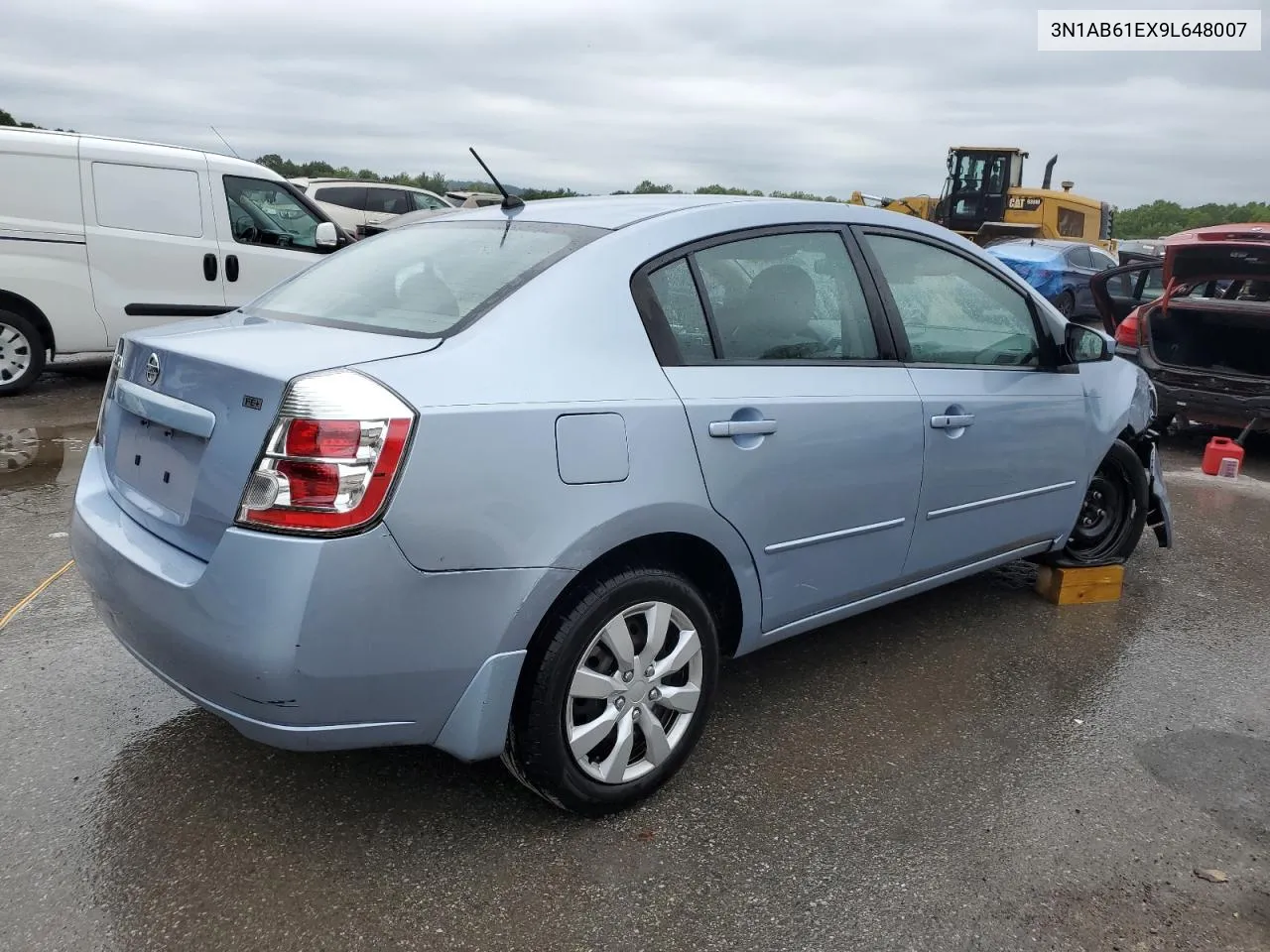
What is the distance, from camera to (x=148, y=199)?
26.9 feet

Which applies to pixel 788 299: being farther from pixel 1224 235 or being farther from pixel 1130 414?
pixel 1224 235

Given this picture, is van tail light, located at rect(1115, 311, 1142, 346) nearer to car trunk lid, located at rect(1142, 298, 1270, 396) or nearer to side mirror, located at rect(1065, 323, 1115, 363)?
car trunk lid, located at rect(1142, 298, 1270, 396)

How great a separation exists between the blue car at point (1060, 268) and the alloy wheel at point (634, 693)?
45.0 feet

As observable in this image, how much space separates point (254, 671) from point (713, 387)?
1.32m

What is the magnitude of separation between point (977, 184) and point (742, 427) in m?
21.3

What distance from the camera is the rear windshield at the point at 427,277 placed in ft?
8.50

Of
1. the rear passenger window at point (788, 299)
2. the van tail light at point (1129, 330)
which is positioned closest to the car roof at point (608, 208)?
the rear passenger window at point (788, 299)

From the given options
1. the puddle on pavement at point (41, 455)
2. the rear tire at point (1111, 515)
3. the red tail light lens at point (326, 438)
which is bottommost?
the puddle on pavement at point (41, 455)

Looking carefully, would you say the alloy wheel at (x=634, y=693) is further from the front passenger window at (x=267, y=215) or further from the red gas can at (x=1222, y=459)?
the front passenger window at (x=267, y=215)

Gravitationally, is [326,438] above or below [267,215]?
below

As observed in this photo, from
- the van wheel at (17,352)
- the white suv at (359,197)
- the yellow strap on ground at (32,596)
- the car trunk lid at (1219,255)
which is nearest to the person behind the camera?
the yellow strap on ground at (32,596)

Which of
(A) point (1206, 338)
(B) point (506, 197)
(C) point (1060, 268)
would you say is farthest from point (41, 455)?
(C) point (1060, 268)

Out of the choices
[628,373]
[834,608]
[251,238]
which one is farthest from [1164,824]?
[251,238]

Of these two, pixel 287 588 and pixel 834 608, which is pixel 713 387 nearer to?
pixel 834 608
